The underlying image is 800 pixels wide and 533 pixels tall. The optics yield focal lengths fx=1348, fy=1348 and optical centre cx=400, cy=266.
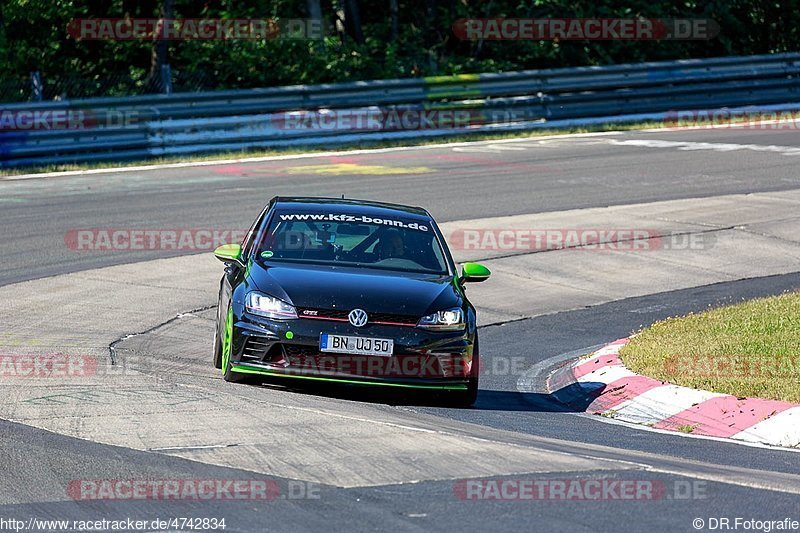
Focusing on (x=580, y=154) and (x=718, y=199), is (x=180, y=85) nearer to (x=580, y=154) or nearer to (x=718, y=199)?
(x=580, y=154)

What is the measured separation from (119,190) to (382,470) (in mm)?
14226

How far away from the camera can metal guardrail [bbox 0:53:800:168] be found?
2288cm

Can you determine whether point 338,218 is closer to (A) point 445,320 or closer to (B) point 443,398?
(A) point 445,320

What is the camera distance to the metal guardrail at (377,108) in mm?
22875

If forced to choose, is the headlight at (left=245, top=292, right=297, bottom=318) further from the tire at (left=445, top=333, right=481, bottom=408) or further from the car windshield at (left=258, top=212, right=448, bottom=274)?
the tire at (left=445, top=333, right=481, bottom=408)

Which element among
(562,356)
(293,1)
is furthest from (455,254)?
(293,1)

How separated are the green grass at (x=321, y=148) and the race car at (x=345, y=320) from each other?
12.9m

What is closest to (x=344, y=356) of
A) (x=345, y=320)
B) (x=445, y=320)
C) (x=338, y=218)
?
(x=345, y=320)

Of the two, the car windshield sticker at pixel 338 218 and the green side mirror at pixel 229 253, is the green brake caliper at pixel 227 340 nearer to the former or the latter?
the green side mirror at pixel 229 253

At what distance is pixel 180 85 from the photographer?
28188mm

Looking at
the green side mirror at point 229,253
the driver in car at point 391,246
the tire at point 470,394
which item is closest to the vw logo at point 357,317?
the tire at point 470,394

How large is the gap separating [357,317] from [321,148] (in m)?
16.4

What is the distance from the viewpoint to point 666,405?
9484 mm

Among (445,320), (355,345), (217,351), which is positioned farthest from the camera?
(217,351)
